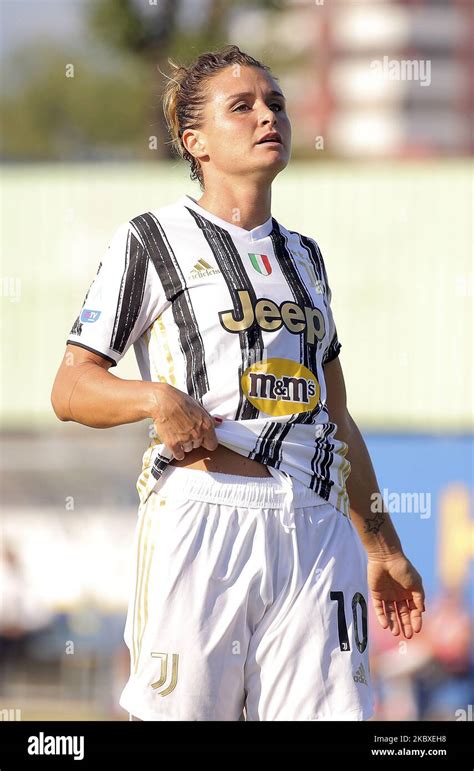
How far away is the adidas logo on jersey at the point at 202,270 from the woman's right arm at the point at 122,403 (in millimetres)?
295

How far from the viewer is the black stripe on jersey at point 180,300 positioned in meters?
2.86

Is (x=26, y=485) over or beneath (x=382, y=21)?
beneath

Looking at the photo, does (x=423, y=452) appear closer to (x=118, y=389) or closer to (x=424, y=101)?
(x=118, y=389)

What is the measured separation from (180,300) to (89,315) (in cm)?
23

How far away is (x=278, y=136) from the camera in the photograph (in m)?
3.01

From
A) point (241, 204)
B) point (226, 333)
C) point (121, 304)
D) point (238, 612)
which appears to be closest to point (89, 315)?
point (121, 304)

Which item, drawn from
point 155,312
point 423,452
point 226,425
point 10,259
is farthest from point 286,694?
point 10,259

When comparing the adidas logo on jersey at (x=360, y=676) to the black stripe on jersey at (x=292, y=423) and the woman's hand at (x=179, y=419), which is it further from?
the woman's hand at (x=179, y=419)

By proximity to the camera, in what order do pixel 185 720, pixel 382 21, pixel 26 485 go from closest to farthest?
pixel 185 720 → pixel 26 485 → pixel 382 21

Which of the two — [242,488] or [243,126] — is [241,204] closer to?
[243,126]

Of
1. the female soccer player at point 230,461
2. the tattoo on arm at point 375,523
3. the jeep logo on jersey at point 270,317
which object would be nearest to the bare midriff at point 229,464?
the female soccer player at point 230,461

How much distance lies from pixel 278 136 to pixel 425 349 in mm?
7685

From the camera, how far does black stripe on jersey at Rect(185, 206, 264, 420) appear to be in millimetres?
2848

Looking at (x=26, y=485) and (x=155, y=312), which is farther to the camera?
(x=26, y=485)
